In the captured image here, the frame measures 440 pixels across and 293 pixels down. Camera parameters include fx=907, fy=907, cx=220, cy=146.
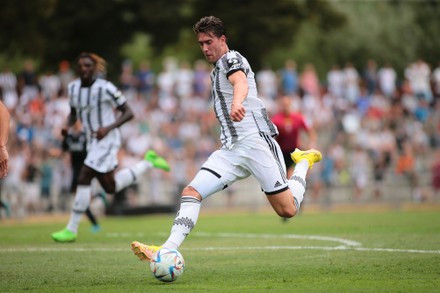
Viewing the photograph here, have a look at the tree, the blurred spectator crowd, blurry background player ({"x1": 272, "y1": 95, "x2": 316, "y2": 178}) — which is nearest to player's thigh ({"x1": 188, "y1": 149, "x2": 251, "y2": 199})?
blurry background player ({"x1": 272, "y1": 95, "x2": 316, "y2": 178})

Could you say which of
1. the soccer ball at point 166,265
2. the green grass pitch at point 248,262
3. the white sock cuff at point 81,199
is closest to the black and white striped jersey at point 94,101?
the white sock cuff at point 81,199

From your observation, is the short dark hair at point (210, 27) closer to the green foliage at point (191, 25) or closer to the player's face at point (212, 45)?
the player's face at point (212, 45)

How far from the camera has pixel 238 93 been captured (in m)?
9.12

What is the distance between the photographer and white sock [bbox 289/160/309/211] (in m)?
10.2

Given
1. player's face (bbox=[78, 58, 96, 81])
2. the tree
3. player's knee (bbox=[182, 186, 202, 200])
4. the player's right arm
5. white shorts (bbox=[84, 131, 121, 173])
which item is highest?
the tree

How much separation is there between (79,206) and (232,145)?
219 inches

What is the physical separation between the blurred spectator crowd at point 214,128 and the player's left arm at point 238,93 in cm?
1520

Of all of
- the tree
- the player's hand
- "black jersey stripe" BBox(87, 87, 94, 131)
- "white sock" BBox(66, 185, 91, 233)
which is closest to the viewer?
the player's hand

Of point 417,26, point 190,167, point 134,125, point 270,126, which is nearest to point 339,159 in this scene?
point 190,167

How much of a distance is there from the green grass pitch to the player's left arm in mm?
1647

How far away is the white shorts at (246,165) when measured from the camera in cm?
956

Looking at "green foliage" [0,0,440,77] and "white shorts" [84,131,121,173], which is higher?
"green foliage" [0,0,440,77]

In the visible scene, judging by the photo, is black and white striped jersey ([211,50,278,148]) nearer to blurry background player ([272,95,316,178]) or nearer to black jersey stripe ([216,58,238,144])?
black jersey stripe ([216,58,238,144])

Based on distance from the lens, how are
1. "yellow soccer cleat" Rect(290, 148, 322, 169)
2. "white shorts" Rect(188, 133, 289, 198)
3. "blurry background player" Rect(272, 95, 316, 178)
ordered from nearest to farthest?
"white shorts" Rect(188, 133, 289, 198) < "yellow soccer cleat" Rect(290, 148, 322, 169) < "blurry background player" Rect(272, 95, 316, 178)
